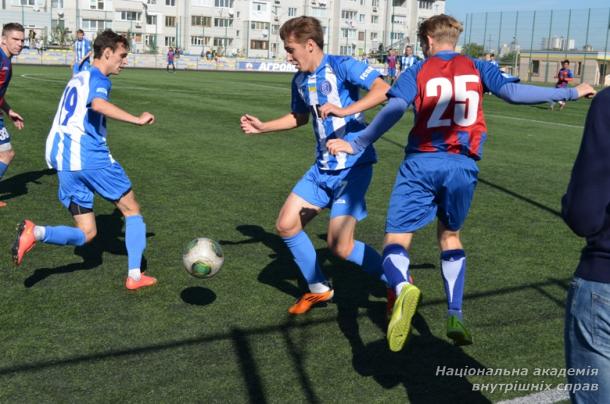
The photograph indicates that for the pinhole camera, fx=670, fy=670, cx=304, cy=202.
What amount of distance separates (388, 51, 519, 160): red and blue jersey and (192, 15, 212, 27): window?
284 ft

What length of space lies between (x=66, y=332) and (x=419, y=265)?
3.17 m

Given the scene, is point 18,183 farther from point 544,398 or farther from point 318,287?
point 544,398

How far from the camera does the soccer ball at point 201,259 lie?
5055 mm

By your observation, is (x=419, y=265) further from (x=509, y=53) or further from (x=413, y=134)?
(x=509, y=53)

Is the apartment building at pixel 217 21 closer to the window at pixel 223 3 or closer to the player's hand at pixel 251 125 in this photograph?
the window at pixel 223 3

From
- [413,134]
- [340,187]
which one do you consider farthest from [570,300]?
[340,187]

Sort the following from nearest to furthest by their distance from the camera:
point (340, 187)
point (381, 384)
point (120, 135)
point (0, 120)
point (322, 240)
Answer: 1. point (381, 384)
2. point (340, 187)
3. point (322, 240)
4. point (0, 120)
5. point (120, 135)

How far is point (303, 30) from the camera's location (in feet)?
15.8

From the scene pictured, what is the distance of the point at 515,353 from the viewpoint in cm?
427

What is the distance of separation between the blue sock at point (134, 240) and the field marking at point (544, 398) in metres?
3.08

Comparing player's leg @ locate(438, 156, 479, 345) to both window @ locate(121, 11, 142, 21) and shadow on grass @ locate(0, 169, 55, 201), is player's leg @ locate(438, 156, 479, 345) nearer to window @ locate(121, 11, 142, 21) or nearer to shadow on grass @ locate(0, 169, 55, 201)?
shadow on grass @ locate(0, 169, 55, 201)

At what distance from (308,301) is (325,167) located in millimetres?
998

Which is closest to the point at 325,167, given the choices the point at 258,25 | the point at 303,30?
the point at 303,30

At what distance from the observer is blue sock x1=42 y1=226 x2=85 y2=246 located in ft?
17.6
